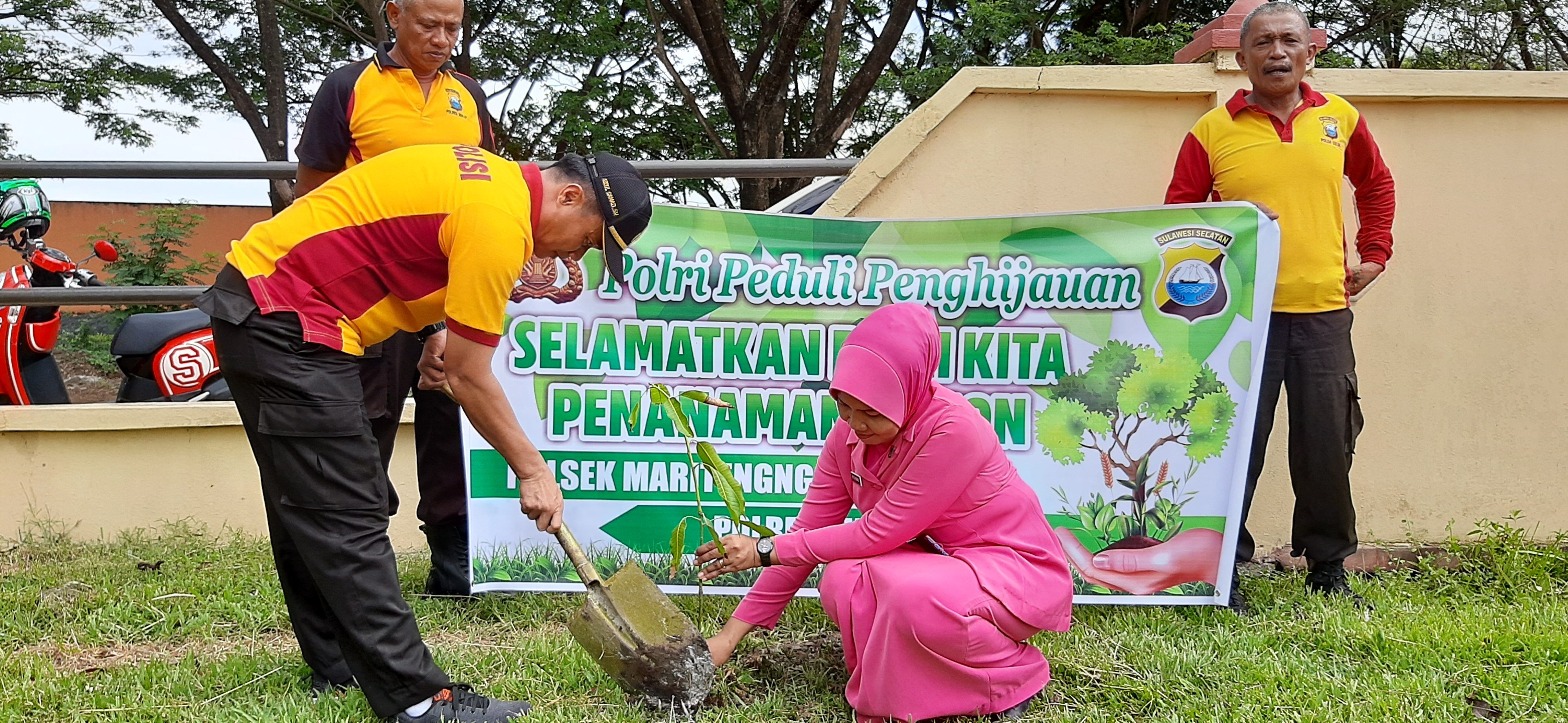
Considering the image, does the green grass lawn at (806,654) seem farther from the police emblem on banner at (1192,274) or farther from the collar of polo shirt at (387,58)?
the collar of polo shirt at (387,58)

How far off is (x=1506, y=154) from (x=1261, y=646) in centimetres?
224

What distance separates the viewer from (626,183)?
2545 millimetres

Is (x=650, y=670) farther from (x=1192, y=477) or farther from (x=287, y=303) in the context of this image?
(x=1192, y=477)

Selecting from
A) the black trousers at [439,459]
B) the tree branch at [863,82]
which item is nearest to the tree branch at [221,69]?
the tree branch at [863,82]

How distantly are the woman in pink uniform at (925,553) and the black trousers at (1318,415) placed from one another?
128cm

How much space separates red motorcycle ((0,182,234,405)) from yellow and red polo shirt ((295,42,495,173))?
218cm

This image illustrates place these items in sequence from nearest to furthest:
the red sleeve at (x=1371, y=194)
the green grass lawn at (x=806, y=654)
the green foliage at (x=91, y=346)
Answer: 1. the green grass lawn at (x=806, y=654)
2. the red sleeve at (x=1371, y=194)
3. the green foliage at (x=91, y=346)

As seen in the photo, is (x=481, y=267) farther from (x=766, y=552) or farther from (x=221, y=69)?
(x=221, y=69)

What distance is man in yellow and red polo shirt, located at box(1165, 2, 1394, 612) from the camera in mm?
3592

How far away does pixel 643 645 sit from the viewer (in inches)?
111

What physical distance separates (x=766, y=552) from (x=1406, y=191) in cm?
300

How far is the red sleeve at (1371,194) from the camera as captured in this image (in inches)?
145

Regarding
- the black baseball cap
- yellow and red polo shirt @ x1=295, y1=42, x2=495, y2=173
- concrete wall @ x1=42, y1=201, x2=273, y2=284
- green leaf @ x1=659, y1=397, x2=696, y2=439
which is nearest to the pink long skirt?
green leaf @ x1=659, y1=397, x2=696, y2=439

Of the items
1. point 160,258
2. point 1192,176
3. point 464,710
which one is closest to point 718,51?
point 160,258
